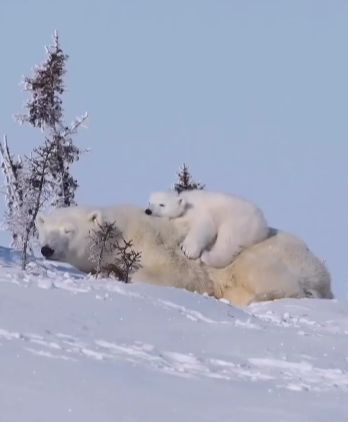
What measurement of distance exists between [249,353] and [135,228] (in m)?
7.43

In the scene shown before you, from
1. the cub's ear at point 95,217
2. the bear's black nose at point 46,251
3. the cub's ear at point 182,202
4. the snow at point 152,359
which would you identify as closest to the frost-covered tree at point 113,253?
the cub's ear at point 95,217

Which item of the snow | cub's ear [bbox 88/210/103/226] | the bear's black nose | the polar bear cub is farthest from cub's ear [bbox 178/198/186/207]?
the snow

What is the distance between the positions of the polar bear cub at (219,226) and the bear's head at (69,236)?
1.03 meters

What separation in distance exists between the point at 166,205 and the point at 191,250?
0.73m

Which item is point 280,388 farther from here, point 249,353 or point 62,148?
point 62,148

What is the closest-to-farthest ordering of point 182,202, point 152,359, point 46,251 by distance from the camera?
1. point 152,359
2. point 46,251
3. point 182,202

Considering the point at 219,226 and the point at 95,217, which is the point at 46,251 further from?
the point at 219,226

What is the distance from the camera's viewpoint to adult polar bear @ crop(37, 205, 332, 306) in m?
13.4

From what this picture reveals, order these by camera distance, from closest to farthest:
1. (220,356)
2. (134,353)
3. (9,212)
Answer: (134,353), (220,356), (9,212)

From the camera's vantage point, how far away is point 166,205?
1374cm

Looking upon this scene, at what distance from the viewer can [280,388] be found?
5.17m

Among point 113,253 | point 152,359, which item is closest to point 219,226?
point 113,253

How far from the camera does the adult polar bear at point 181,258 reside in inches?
527

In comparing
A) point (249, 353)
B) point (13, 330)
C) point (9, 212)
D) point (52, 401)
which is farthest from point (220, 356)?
point (9, 212)
